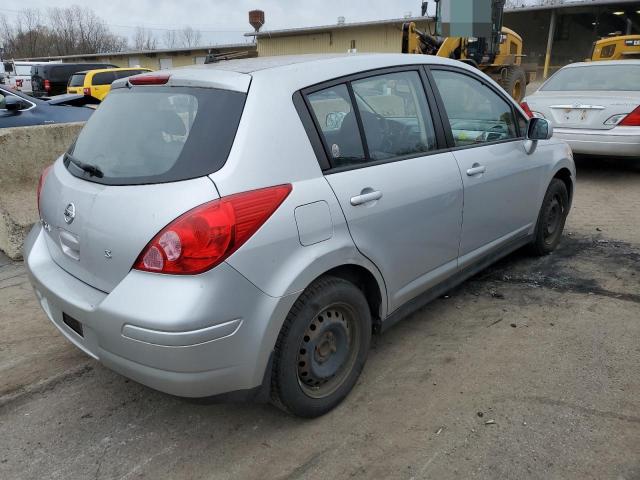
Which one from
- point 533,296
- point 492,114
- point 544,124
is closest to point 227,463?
point 533,296

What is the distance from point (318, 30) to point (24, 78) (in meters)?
17.5

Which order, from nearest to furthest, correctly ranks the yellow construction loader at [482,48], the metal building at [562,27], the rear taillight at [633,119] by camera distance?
the rear taillight at [633,119], the yellow construction loader at [482,48], the metal building at [562,27]

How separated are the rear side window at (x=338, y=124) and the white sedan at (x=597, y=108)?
5.29m

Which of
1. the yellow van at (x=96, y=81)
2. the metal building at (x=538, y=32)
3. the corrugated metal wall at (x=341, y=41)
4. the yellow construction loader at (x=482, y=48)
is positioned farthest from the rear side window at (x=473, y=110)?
the corrugated metal wall at (x=341, y=41)

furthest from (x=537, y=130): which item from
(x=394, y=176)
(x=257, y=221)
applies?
(x=257, y=221)

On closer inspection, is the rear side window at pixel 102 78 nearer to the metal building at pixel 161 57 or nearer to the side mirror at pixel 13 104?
the side mirror at pixel 13 104

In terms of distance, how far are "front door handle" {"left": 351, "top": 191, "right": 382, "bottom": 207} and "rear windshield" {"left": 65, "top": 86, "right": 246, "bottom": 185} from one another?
0.67 metres

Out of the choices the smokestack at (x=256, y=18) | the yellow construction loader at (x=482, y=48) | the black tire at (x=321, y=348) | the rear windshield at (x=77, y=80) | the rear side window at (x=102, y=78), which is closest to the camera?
the black tire at (x=321, y=348)

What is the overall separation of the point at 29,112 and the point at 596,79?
8167 mm

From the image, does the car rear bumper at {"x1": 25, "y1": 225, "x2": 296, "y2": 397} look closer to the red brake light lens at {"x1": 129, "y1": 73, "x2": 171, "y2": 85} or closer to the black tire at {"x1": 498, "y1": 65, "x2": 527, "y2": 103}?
the red brake light lens at {"x1": 129, "y1": 73, "x2": 171, "y2": 85}

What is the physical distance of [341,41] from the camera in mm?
31750

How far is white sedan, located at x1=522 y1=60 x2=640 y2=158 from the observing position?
6.84 meters

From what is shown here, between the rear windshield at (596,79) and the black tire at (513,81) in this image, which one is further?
the black tire at (513,81)

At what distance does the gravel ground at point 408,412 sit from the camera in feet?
7.77
